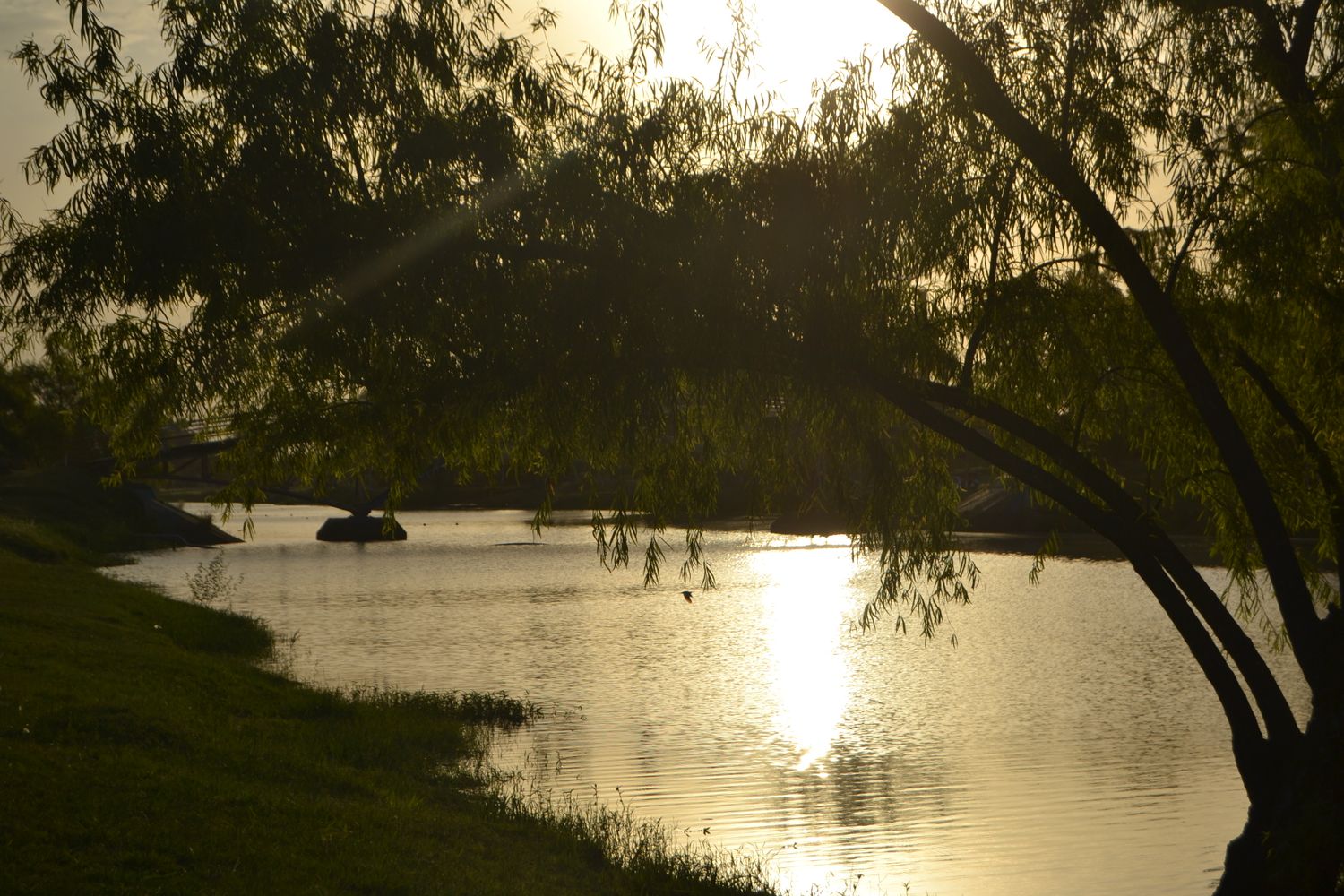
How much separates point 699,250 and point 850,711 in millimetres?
13020

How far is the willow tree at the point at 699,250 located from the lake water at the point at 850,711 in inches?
158

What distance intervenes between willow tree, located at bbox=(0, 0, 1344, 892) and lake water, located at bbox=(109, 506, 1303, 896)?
403cm

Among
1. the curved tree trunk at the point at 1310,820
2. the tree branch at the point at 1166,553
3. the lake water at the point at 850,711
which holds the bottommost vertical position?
the lake water at the point at 850,711

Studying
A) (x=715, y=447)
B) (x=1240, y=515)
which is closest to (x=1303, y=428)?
(x=1240, y=515)

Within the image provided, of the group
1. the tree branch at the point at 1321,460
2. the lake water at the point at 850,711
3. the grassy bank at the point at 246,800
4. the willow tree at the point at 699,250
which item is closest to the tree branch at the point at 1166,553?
the willow tree at the point at 699,250

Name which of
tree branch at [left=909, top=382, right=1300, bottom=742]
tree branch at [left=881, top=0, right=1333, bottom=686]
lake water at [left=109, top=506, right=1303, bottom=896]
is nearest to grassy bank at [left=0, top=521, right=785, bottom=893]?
lake water at [left=109, top=506, right=1303, bottom=896]

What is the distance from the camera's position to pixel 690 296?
825 cm

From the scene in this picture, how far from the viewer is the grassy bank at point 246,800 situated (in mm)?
7930

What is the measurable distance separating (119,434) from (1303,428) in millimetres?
7945

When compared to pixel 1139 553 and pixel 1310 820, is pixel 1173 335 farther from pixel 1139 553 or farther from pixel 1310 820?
pixel 1310 820

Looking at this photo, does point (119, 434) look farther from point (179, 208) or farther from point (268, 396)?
point (179, 208)

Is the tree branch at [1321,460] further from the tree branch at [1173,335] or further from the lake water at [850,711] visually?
the lake water at [850,711]

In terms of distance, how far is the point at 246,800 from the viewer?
955 cm

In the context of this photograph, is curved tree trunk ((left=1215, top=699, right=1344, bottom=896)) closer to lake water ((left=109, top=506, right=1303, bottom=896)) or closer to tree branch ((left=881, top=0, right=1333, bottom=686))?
tree branch ((left=881, top=0, right=1333, bottom=686))
